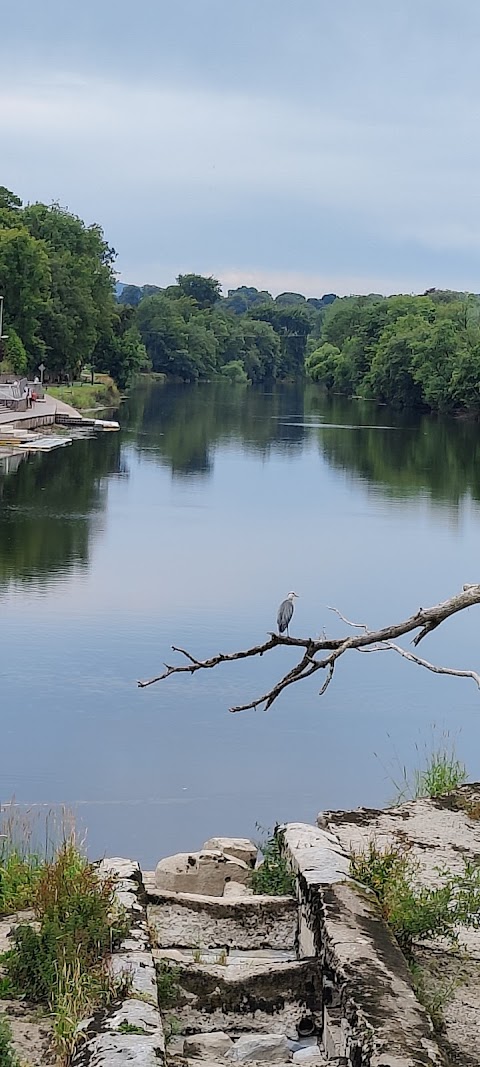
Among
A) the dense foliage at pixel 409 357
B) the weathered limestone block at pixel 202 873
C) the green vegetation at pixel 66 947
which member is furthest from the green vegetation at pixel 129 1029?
the dense foliage at pixel 409 357

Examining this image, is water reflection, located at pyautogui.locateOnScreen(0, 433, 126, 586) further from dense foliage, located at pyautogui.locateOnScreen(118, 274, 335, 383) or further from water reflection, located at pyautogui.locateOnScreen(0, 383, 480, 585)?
dense foliage, located at pyautogui.locateOnScreen(118, 274, 335, 383)

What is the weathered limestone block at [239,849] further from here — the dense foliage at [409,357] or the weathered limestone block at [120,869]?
the dense foliage at [409,357]

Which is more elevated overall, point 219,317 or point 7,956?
point 219,317

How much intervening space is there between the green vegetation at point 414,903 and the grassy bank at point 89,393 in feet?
167

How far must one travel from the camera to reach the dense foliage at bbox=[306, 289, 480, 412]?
65.0m

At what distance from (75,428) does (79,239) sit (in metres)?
24.6

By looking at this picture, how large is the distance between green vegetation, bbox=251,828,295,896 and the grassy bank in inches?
1966

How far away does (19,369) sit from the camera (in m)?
54.0

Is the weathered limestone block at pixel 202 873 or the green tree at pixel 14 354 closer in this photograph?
the weathered limestone block at pixel 202 873

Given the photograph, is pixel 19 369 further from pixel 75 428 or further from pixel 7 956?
pixel 7 956

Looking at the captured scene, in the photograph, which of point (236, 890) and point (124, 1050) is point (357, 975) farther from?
point (236, 890)

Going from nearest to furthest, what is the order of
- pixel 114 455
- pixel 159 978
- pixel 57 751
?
pixel 159 978, pixel 57 751, pixel 114 455

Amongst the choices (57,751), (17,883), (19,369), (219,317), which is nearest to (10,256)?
(19,369)

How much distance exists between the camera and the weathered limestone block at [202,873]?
22.6ft
